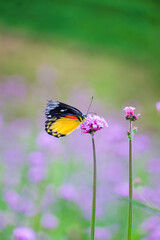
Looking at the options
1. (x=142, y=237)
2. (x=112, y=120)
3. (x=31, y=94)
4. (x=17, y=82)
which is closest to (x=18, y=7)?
(x=31, y=94)

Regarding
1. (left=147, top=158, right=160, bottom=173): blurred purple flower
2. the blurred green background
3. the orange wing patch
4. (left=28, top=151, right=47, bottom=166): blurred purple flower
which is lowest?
the orange wing patch

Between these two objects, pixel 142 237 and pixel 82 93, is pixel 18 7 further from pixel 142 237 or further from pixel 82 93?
pixel 142 237

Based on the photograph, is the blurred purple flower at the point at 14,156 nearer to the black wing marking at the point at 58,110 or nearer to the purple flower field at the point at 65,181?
the purple flower field at the point at 65,181

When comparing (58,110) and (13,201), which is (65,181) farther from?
(58,110)

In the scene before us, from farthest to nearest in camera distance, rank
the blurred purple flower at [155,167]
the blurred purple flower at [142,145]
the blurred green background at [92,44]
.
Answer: the blurred green background at [92,44] < the blurred purple flower at [142,145] < the blurred purple flower at [155,167]

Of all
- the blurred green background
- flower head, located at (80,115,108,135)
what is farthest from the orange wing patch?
the blurred green background

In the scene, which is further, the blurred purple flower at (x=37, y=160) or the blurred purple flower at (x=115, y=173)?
the blurred purple flower at (x=115, y=173)

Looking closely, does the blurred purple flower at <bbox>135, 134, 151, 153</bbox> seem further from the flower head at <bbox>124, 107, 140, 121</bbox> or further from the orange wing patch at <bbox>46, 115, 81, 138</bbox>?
the flower head at <bbox>124, 107, 140, 121</bbox>

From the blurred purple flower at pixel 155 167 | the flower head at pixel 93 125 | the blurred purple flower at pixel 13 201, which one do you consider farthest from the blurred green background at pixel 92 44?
the flower head at pixel 93 125
